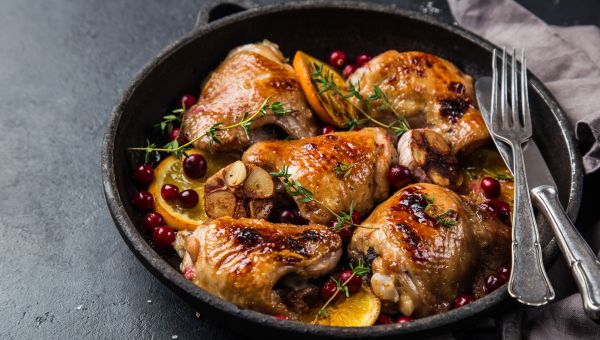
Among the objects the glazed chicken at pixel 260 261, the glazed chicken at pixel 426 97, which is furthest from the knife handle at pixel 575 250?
the glazed chicken at pixel 260 261

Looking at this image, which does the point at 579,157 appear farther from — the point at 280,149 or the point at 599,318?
the point at 280,149

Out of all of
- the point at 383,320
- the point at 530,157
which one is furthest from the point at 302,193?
the point at 530,157

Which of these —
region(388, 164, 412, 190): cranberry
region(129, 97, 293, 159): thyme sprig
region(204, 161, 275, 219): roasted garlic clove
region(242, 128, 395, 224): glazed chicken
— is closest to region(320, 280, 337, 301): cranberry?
region(242, 128, 395, 224): glazed chicken

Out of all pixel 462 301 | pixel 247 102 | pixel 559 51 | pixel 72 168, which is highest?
pixel 559 51

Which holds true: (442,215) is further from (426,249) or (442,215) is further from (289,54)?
(289,54)

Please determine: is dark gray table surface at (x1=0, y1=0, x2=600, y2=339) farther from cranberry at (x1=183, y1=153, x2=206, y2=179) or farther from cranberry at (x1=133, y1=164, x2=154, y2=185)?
cranberry at (x1=183, y1=153, x2=206, y2=179)

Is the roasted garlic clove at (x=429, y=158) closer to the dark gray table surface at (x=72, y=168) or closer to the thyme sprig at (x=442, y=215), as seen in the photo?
the thyme sprig at (x=442, y=215)
